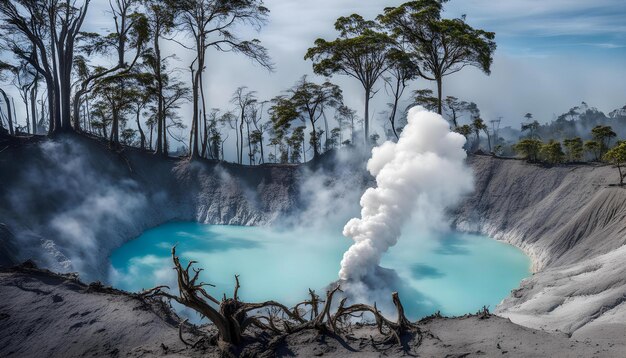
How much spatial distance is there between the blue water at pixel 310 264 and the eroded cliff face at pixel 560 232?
1.73 meters

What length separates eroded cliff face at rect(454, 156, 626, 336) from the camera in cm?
1520

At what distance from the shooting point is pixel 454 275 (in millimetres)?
25156

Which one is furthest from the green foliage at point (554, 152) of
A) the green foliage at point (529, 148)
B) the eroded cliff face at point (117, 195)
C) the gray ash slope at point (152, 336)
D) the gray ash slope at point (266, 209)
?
the gray ash slope at point (152, 336)

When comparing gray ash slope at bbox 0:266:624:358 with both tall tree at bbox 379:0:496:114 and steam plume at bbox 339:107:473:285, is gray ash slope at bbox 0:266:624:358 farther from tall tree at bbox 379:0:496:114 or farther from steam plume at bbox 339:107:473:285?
tall tree at bbox 379:0:496:114

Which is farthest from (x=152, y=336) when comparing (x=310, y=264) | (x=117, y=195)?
(x=117, y=195)

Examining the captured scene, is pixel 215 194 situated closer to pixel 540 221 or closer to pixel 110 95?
pixel 110 95

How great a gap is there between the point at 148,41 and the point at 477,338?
42.5 metres

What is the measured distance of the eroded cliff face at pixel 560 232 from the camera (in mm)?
15203

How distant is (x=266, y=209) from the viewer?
4084 centimetres

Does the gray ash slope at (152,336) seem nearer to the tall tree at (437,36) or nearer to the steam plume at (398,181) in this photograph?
the steam plume at (398,181)

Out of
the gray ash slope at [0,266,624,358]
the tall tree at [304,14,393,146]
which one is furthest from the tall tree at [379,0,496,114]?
the gray ash slope at [0,266,624,358]

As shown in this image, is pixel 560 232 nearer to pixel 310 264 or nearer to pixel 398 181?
pixel 398 181

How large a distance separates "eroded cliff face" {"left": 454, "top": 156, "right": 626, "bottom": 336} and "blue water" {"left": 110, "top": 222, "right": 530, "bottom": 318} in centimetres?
173

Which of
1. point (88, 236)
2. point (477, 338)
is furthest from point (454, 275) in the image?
point (88, 236)
